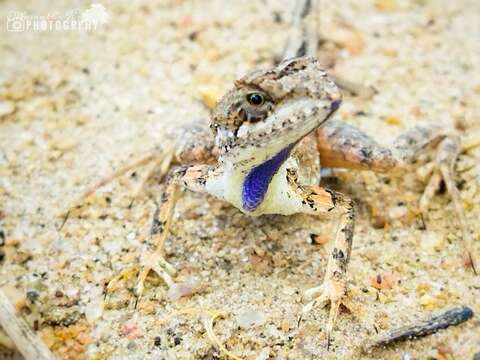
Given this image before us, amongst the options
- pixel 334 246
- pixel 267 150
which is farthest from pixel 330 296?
pixel 267 150

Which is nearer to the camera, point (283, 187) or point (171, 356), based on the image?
point (171, 356)

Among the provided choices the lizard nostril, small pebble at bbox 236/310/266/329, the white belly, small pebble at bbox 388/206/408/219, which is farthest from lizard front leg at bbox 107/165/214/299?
small pebble at bbox 388/206/408/219

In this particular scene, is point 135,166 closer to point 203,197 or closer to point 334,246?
point 203,197

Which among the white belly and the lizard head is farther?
the white belly

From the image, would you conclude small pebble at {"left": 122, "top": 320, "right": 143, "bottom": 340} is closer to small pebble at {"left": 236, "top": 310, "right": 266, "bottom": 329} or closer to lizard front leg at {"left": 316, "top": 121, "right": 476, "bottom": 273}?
small pebble at {"left": 236, "top": 310, "right": 266, "bottom": 329}

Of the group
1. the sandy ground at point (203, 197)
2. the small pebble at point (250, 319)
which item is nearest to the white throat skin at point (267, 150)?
the sandy ground at point (203, 197)

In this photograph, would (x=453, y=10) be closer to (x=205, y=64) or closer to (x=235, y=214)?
(x=205, y=64)

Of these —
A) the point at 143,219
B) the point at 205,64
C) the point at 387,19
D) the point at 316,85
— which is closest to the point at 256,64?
the point at 205,64
